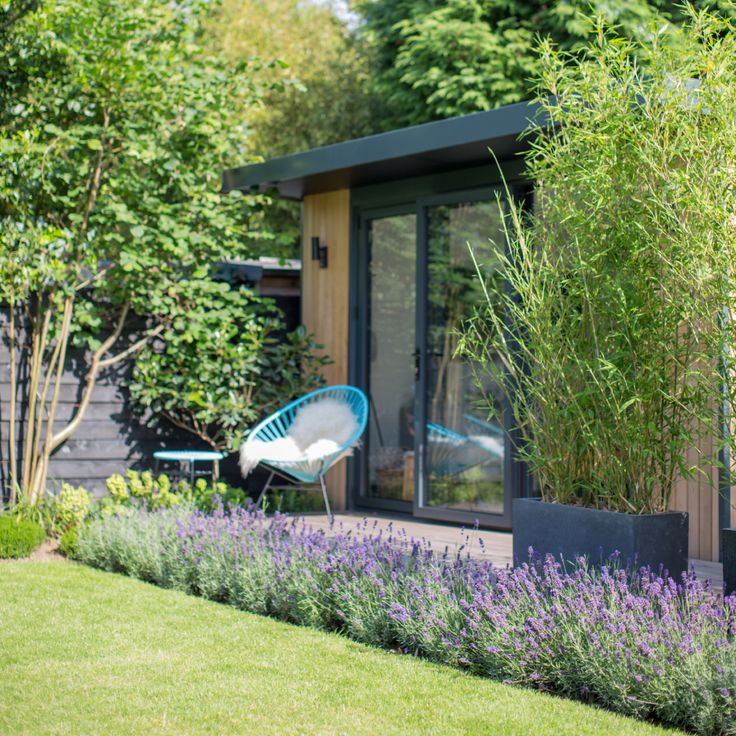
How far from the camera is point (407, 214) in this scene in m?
7.45

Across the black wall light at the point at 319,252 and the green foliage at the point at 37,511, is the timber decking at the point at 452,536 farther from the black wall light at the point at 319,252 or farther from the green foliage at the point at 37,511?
the black wall light at the point at 319,252

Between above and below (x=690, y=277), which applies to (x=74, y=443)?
below

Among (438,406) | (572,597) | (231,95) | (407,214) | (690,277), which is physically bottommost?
(572,597)

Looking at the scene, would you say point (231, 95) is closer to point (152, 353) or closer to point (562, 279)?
point (152, 353)

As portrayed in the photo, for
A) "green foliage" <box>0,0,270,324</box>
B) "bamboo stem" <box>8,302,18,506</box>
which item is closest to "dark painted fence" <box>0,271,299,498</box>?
"bamboo stem" <box>8,302,18,506</box>

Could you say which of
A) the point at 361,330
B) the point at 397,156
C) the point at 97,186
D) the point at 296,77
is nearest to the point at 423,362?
the point at 361,330

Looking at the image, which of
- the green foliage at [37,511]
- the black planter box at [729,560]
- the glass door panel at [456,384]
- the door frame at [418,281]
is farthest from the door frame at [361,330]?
the black planter box at [729,560]

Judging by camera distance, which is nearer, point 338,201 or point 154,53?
point 154,53

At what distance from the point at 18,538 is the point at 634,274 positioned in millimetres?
3571

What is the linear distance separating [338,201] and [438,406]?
1.82 meters

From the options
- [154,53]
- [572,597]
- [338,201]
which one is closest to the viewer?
[572,597]

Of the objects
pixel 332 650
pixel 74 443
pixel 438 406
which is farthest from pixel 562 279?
Answer: pixel 74 443

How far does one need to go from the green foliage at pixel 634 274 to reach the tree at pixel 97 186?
3160mm

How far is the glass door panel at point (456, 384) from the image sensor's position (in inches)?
267
